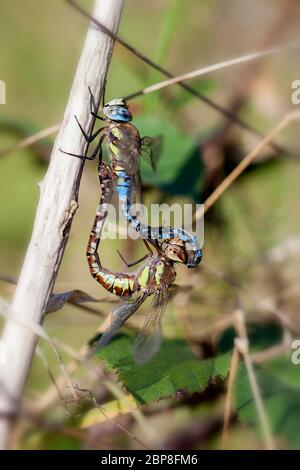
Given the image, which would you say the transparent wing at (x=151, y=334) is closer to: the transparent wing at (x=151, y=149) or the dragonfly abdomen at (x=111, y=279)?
the dragonfly abdomen at (x=111, y=279)

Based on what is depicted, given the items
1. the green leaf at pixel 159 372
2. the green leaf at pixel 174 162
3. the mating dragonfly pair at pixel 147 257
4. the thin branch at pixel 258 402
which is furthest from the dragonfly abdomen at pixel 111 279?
the green leaf at pixel 174 162

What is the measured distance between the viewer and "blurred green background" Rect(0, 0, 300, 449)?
167cm

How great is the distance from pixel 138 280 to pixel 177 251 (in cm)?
11

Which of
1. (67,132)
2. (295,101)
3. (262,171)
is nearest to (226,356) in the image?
(67,132)

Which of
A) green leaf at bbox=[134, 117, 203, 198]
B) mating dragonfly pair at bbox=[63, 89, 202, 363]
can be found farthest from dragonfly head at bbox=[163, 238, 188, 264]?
green leaf at bbox=[134, 117, 203, 198]

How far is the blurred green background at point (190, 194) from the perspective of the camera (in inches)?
65.9

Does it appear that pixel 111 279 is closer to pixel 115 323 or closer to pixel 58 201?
pixel 115 323

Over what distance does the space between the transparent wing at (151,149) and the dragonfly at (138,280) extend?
117 mm

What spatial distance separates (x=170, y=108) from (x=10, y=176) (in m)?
0.81

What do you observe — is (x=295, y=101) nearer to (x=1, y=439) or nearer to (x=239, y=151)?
(x=239, y=151)

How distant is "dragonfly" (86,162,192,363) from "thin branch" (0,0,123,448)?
265 mm

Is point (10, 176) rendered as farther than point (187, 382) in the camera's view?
Yes

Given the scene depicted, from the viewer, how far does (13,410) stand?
47.1 inches

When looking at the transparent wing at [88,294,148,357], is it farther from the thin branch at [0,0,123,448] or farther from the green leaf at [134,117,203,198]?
the green leaf at [134,117,203,198]
